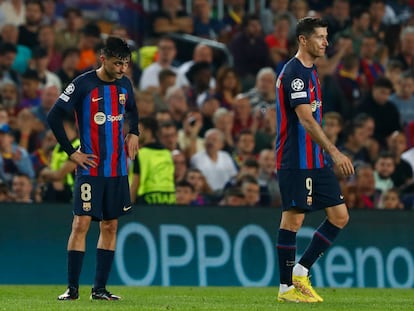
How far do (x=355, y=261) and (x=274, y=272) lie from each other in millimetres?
1105

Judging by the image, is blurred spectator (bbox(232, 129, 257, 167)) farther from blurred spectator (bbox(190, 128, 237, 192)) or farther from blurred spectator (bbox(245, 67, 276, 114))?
blurred spectator (bbox(245, 67, 276, 114))

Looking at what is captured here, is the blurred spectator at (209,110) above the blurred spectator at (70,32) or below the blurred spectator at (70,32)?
below

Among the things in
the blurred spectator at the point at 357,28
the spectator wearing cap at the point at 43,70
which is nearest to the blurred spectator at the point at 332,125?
the blurred spectator at the point at 357,28

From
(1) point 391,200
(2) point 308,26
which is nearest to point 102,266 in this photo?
(2) point 308,26

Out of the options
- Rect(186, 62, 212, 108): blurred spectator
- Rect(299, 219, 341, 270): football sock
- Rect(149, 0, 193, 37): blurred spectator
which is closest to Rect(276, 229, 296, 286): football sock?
Rect(299, 219, 341, 270): football sock

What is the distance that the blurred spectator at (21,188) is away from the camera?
17.4m

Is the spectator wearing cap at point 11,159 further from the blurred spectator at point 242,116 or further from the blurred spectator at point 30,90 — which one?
the blurred spectator at point 242,116

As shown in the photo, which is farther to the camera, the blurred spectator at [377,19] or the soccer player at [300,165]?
the blurred spectator at [377,19]

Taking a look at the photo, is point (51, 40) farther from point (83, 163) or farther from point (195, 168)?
point (83, 163)

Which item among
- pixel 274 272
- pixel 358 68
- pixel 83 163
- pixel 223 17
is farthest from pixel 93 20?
pixel 83 163

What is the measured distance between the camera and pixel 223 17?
24.5 m

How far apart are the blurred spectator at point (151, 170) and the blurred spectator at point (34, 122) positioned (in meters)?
2.49

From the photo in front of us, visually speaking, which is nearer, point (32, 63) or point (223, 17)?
point (32, 63)

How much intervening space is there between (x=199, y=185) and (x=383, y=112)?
4349 millimetres
